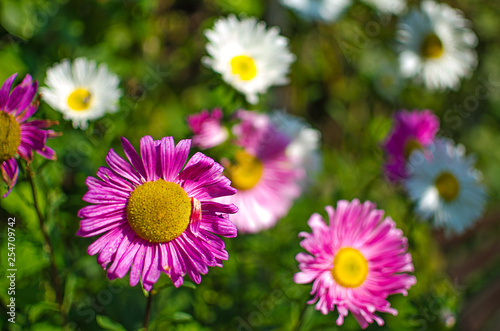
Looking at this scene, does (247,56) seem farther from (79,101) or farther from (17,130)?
(17,130)

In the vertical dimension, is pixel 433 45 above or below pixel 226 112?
above

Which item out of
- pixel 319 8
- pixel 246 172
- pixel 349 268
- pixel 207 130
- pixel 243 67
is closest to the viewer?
pixel 349 268

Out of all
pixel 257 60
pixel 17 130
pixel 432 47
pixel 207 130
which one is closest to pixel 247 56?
pixel 257 60

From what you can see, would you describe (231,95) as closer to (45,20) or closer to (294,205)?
(294,205)

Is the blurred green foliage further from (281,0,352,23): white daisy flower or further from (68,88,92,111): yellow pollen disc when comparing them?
(281,0,352,23): white daisy flower

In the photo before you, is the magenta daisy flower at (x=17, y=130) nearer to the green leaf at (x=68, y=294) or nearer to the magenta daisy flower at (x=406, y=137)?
the green leaf at (x=68, y=294)

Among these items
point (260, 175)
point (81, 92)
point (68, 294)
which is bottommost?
point (68, 294)

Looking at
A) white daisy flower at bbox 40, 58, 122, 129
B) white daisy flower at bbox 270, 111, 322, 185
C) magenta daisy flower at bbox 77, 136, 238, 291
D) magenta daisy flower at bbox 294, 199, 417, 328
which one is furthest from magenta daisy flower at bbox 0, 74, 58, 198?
white daisy flower at bbox 270, 111, 322, 185

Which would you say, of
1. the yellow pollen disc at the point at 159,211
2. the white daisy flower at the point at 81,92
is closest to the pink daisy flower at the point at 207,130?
the white daisy flower at the point at 81,92
